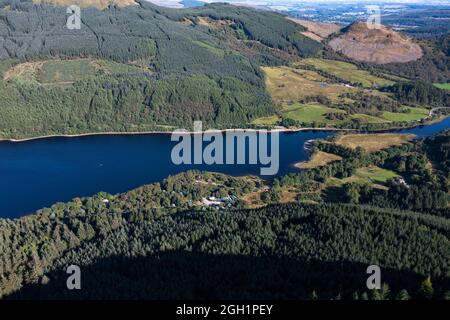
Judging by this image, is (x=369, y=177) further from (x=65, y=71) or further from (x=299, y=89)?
(x=65, y=71)

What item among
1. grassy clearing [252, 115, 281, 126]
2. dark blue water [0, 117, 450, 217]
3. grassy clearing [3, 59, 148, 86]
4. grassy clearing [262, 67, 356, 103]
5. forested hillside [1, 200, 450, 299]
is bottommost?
dark blue water [0, 117, 450, 217]

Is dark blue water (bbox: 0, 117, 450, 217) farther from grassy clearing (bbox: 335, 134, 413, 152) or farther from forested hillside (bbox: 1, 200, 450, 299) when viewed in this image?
forested hillside (bbox: 1, 200, 450, 299)

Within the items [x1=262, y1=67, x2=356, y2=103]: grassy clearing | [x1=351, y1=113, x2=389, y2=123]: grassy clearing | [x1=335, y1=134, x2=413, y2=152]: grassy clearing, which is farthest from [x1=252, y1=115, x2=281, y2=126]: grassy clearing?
[x1=351, y1=113, x2=389, y2=123]: grassy clearing

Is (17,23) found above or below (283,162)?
above

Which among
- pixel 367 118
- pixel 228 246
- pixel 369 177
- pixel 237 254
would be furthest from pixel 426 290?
pixel 367 118

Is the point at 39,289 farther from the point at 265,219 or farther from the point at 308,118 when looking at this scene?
the point at 308,118

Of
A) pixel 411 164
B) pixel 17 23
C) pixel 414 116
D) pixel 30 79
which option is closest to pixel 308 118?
pixel 414 116

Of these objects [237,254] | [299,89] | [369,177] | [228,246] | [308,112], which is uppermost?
[228,246]
